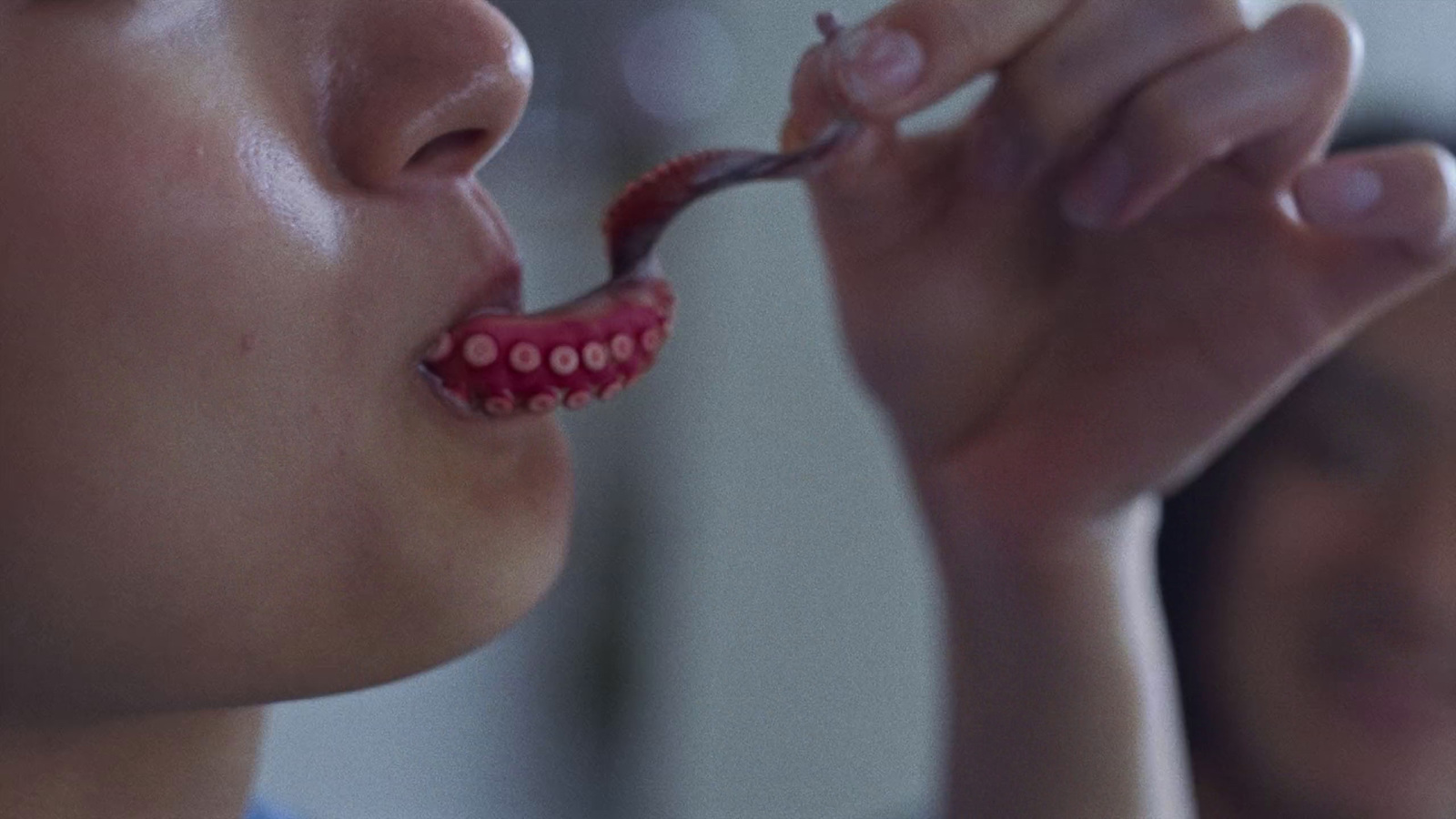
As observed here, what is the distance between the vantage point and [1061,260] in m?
0.73

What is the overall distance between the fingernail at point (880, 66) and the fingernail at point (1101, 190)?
0.11 metres

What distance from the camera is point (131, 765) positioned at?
1.50 ft

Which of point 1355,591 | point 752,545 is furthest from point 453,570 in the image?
point 752,545

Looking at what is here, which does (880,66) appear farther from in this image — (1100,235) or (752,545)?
(752,545)

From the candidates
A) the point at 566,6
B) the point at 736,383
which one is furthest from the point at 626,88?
the point at 736,383

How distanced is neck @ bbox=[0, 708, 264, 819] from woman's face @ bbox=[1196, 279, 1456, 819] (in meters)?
0.90

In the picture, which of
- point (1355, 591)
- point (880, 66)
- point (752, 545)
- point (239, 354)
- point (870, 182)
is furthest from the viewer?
point (752, 545)

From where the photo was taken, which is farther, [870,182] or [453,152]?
[870,182]

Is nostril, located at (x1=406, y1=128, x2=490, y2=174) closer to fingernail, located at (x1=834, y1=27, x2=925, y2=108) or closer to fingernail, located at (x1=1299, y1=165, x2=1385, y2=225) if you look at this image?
fingernail, located at (x1=834, y1=27, x2=925, y2=108)

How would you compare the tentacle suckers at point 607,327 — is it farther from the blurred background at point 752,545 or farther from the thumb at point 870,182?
the blurred background at point 752,545

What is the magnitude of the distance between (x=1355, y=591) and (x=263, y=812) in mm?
825

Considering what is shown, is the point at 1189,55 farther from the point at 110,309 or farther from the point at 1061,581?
the point at 110,309

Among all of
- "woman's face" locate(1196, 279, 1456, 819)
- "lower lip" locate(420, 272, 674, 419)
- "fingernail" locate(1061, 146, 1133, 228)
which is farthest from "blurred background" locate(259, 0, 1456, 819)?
"lower lip" locate(420, 272, 674, 419)

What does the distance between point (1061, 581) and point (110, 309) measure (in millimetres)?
469
